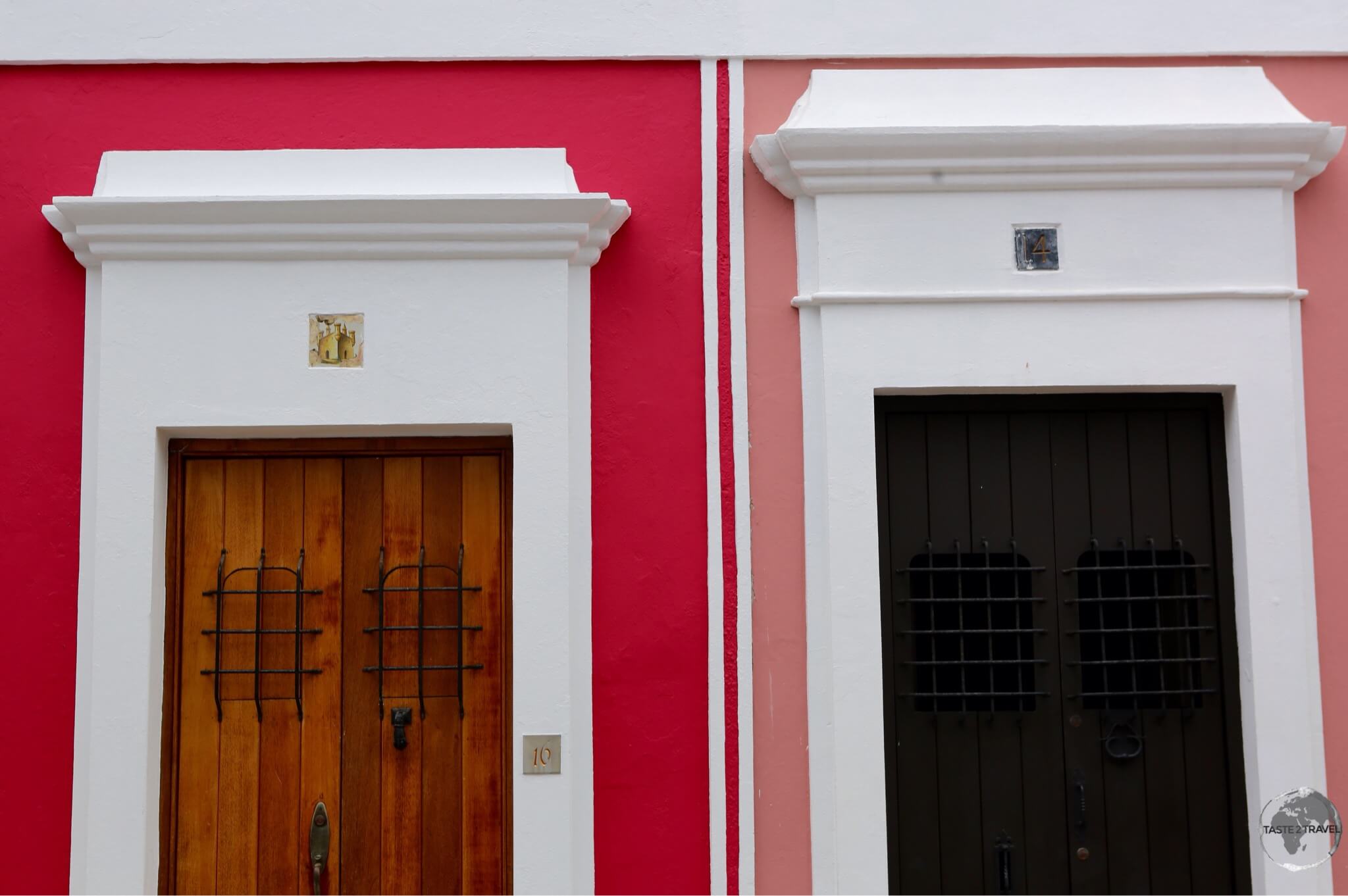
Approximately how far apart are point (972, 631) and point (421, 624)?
1.80 m

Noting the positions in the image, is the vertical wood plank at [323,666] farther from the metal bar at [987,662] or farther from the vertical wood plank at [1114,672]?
the vertical wood plank at [1114,672]

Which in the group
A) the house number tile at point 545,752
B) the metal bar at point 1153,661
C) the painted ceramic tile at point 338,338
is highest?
the painted ceramic tile at point 338,338

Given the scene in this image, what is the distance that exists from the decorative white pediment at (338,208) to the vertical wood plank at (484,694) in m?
0.80

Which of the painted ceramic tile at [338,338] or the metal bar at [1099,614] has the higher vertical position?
the painted ceramic tile at [338,338]

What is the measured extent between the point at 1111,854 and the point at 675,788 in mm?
1440

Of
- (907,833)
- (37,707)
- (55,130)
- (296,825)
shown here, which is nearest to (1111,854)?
(907,833)

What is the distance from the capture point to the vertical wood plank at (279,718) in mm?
3926

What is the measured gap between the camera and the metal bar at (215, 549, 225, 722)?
3.94 m

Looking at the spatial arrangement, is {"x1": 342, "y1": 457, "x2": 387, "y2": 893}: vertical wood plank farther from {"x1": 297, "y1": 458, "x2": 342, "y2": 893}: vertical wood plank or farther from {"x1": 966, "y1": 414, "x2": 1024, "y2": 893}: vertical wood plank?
{"x1": 966, "y1": 414, "x2": 1024, "y2": 893}: vertical wood plank

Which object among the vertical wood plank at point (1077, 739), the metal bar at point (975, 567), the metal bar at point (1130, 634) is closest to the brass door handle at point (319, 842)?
the metal bar at point (975, 567)

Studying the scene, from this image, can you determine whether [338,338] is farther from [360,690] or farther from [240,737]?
[240,737]

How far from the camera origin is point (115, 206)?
3.82 meters

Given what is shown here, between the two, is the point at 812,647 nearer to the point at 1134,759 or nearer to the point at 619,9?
the point at 1134,759

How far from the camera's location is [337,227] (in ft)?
12.8
